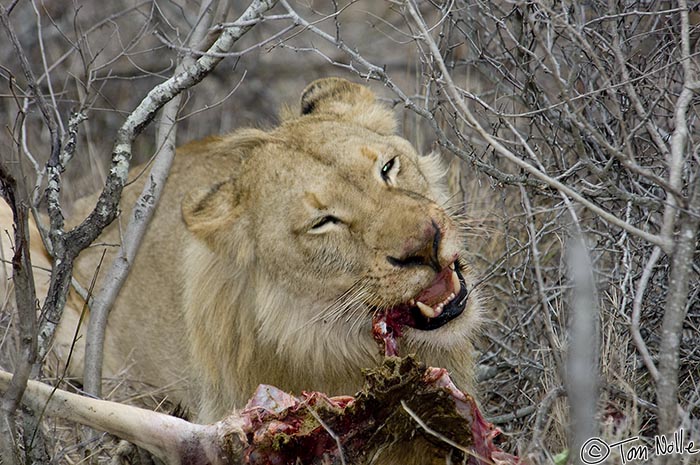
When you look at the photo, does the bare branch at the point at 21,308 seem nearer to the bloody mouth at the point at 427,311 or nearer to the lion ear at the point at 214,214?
the lion ear at the point at 214,214

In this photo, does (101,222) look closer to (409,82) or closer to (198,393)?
(198,393)

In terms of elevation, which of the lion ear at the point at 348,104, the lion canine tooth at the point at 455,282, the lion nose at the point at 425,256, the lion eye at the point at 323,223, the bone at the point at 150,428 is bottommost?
the bone at the point at 150,428

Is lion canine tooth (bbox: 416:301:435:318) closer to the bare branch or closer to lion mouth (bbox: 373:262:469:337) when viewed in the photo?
lion mouth (bbox: 373:262:469:337)

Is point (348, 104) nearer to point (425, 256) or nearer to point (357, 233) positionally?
point (357, 233)

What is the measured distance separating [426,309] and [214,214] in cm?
86

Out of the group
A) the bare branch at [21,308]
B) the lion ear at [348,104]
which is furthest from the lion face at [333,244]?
the bare branch at [21,308]

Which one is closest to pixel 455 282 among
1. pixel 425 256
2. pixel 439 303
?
pixel 439 303

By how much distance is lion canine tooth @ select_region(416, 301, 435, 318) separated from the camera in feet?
10.0

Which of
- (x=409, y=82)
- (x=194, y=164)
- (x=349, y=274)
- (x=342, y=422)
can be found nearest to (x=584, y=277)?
(x=342, y=422)

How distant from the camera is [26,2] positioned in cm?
659

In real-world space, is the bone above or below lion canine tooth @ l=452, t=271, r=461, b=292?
below

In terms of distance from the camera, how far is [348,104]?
388 cm

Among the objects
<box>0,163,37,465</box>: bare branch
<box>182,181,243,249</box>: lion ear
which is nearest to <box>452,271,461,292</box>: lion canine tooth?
<box>182,181,243,249</box>: lion ear

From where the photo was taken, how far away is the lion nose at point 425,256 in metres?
2.99
